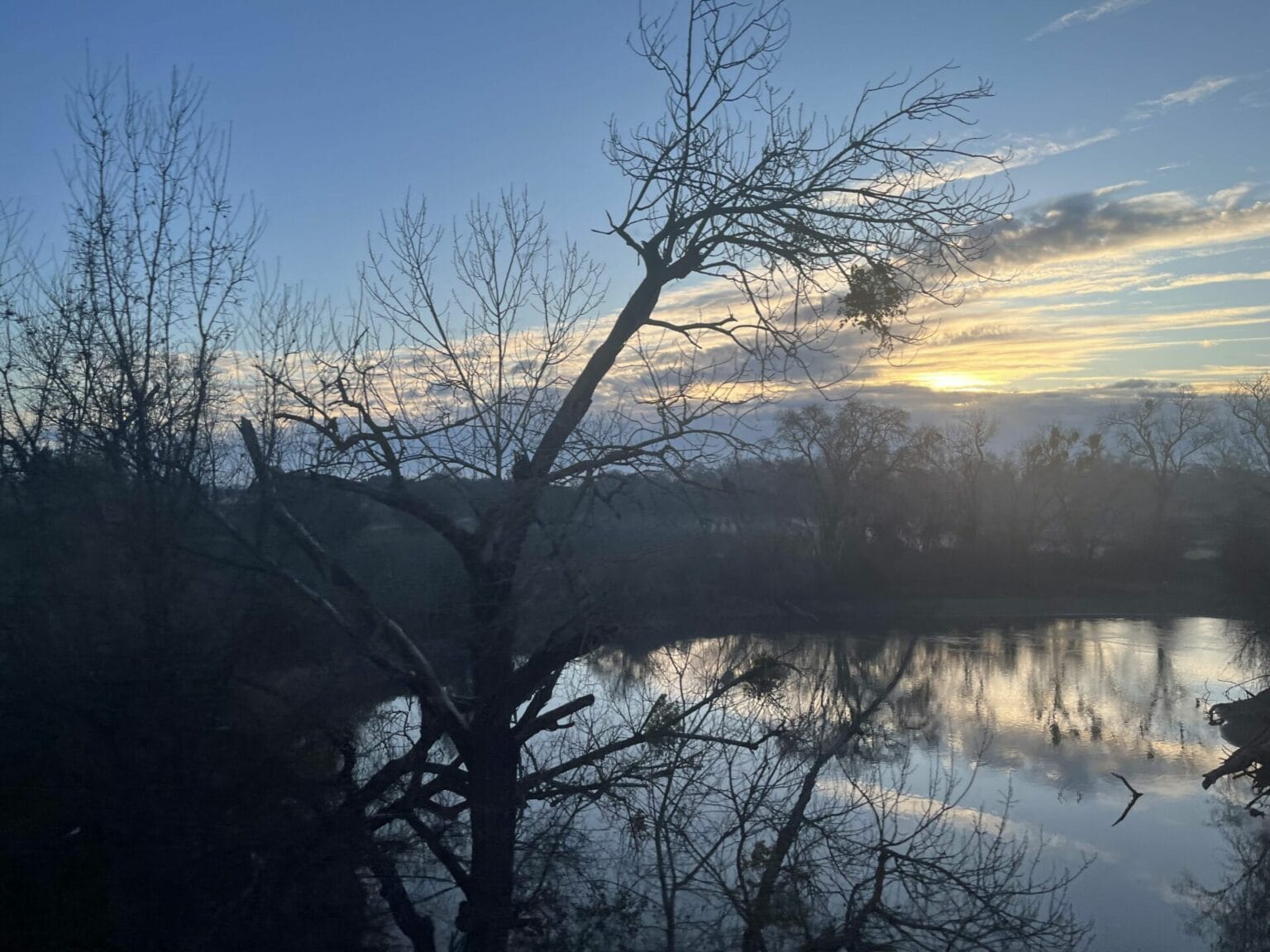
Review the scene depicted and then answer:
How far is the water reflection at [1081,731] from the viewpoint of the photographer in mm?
8820

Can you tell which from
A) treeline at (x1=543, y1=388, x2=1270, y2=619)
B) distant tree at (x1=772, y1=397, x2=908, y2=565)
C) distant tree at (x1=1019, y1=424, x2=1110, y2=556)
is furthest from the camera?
distant tree at (x1=1019, y1=424, x2=1110, y2=556)

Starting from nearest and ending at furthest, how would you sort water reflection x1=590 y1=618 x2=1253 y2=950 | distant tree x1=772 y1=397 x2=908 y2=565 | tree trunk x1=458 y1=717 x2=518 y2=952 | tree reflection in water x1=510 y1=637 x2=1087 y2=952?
tree reflection in water x1=510 y1=637 x2=1087 y2=952, tree trunk x1=458 y1=717 x2=518 y2=952, water reflection x1=590 y1=618 x2=1253 y2=950, distant tree x1=772 y1=397 x2=908 y2=565

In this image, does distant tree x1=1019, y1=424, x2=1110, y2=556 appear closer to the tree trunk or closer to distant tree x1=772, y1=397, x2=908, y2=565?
distant tree x1=772, y1=397, x2=908, y2=565

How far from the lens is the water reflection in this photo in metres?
8.82

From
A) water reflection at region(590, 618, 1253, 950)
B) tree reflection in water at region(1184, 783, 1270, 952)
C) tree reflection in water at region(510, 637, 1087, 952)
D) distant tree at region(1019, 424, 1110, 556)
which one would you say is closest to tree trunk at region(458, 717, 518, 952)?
tree reflection in water at region(510, 637, 1087, 952)

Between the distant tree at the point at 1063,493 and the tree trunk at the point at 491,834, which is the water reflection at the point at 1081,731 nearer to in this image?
A: the tree trunk at the point at 491,834

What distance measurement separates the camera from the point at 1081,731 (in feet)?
54.2

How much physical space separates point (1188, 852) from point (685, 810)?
7.18 metres

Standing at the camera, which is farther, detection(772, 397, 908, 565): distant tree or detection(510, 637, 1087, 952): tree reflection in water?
detection(772, 397, 908, 565): distant tree

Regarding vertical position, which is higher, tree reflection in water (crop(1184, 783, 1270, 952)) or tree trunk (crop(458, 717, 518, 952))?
tree trunk (crop(458, 717, 518, 952))

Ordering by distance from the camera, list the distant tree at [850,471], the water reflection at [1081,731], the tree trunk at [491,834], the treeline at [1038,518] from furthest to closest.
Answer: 1. the treeline at [1038,518]
2. the distant tree at [850,471]
3. the water reflection at [1081,731]
4. the tree trunk at [491,834]

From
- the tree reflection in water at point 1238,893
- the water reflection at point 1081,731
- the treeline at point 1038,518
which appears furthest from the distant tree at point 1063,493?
the tree reflection in water at point 1238,893

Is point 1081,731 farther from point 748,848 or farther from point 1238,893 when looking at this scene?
point 748,848

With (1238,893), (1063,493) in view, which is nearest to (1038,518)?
(1063,493)
